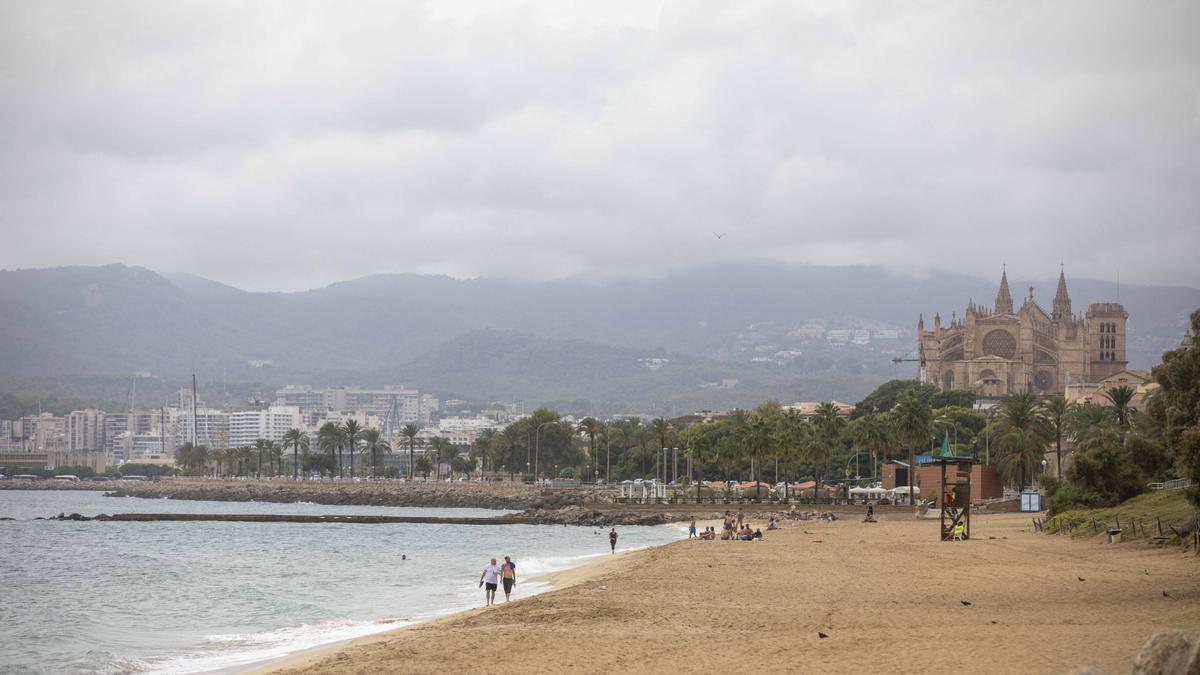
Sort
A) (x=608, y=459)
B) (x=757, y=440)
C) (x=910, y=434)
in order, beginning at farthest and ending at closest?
1. (x=608, y=459)
2. (x=757, y=440)
3. (x=910, y=434)

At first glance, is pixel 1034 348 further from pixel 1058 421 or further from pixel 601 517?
pixel 601 517

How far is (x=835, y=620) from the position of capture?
2352cm

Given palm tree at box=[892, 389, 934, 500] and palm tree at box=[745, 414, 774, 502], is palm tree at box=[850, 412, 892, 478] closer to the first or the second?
palm tree at box=[892, 389, 934, 500]

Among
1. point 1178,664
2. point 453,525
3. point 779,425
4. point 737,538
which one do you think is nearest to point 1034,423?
point 779,425

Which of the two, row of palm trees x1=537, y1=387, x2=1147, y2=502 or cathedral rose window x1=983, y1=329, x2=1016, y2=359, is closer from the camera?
row of palm trees x1=537, y1=387, x2=1147, y2=502

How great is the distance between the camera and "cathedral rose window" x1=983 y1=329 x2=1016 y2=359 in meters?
186

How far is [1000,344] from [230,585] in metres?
159

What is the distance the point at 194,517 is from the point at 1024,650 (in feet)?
333

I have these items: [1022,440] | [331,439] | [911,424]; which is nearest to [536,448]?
[331,439]

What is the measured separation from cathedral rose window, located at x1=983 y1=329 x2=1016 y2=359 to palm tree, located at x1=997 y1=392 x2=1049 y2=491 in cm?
10091

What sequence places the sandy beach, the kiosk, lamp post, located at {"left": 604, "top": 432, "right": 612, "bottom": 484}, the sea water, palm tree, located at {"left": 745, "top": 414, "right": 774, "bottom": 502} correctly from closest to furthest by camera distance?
the sandy beach → the sea water → the kiosk → palm tree, located at {"left": 745, "top": 414, "right": 774, "bottom": 502} → lamp post, located at {"left": 604, "top": 432, "right": 612, "bottom": 484}

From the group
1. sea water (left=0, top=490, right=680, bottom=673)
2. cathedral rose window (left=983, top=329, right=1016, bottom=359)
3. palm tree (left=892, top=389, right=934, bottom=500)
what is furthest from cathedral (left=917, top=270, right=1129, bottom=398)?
sea water (left=0, top=490, right=680, bottom=673)

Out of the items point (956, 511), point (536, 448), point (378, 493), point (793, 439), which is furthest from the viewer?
point (536, 448)

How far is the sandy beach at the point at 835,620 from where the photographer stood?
19141 mm
